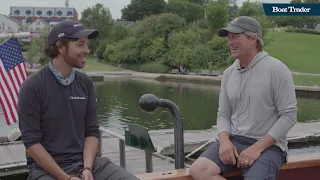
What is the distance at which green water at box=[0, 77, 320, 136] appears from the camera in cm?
1786

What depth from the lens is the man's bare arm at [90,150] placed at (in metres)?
2.95

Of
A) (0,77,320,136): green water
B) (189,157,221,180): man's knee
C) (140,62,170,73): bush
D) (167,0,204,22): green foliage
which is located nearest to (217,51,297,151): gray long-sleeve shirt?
(189,157,221,180): man's knee

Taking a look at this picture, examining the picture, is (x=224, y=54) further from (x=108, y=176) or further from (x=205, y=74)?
(x=108, y=176)

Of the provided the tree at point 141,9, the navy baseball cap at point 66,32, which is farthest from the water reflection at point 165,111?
the tree at point 141,9

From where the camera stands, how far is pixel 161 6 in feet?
287

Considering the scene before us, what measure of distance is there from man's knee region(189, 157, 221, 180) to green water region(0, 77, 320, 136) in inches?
503

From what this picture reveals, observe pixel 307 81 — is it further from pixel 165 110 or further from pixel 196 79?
pixel 165 110

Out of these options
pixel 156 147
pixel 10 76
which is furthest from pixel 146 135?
pixel 156 147

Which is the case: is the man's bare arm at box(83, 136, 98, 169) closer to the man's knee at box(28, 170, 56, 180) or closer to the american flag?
the man's knee at box(28, 170, 56, 180)

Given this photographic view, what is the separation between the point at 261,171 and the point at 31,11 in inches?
5368

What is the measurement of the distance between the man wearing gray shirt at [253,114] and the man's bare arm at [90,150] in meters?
0.71

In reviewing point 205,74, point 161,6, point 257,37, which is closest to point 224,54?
point 205,74

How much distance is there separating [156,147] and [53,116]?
778 centimetres

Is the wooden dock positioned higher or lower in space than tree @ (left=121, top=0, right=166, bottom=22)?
lower
